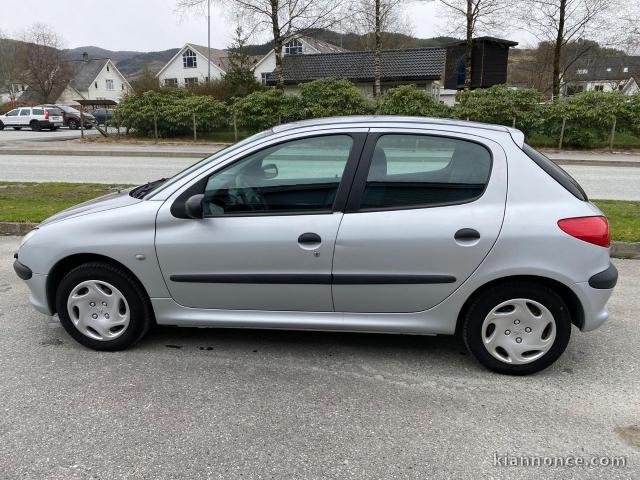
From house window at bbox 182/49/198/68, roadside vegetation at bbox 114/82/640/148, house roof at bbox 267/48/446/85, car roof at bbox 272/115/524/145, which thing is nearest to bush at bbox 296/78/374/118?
roadside vegetation at bbox 114/82/640/148

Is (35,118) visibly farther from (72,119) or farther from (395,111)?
(395,111)

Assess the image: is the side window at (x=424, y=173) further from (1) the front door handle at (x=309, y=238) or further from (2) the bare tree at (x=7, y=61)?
(2) the bare tree at (x=7, y=61)

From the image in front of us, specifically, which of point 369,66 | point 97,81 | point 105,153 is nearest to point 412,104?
point 105,153

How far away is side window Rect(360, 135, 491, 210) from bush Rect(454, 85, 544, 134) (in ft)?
56.4

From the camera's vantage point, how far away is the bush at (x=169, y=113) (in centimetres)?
2283

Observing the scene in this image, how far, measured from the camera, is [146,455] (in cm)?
256

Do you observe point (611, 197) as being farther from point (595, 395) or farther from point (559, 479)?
point (559, 479)

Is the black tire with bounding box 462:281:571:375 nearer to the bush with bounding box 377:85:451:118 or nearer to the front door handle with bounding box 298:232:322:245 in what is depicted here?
the front door handle with bounding box 298:232:322:245

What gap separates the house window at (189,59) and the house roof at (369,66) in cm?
3189

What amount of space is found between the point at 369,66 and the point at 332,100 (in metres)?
15.1

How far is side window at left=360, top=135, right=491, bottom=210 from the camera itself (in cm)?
322

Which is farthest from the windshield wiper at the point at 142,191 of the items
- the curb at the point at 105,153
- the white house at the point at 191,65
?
the white house at the point at 191,65

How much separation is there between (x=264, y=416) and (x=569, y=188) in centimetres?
234

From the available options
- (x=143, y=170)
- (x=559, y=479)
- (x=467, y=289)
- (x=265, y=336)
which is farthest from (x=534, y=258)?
(x=143, y=170)
